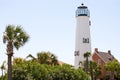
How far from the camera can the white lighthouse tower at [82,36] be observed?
86.8m

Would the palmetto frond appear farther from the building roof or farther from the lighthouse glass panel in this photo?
the building roof

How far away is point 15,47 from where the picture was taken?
36.2 metres

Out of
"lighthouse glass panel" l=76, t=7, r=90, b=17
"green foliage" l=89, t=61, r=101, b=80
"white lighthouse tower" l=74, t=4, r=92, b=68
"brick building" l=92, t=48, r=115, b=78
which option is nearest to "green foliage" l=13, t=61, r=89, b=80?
"green foliage" l=89, t=61, r=101, b=80

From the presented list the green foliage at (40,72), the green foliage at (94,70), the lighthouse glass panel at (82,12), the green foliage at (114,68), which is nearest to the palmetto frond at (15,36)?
the green foliage at (40,72)

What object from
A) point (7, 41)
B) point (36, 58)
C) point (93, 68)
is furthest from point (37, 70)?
point (93, 68)

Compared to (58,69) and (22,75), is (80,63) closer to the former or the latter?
(58,69)

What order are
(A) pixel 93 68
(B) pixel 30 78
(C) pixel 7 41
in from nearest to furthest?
(C) pixel 7 41
(B) pixel 30 78
(A) pixel 93 68

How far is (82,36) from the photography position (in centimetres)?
8744

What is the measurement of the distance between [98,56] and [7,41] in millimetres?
58164

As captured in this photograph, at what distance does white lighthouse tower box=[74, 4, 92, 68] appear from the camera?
86.8 metres

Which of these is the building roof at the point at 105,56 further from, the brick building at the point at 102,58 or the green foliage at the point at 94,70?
the green foliage at the point at 94,70

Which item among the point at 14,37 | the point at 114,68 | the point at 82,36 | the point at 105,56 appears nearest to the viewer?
the point at 14,37

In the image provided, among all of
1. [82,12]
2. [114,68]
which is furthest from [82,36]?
[114,68]

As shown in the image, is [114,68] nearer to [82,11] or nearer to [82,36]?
[82,36]
